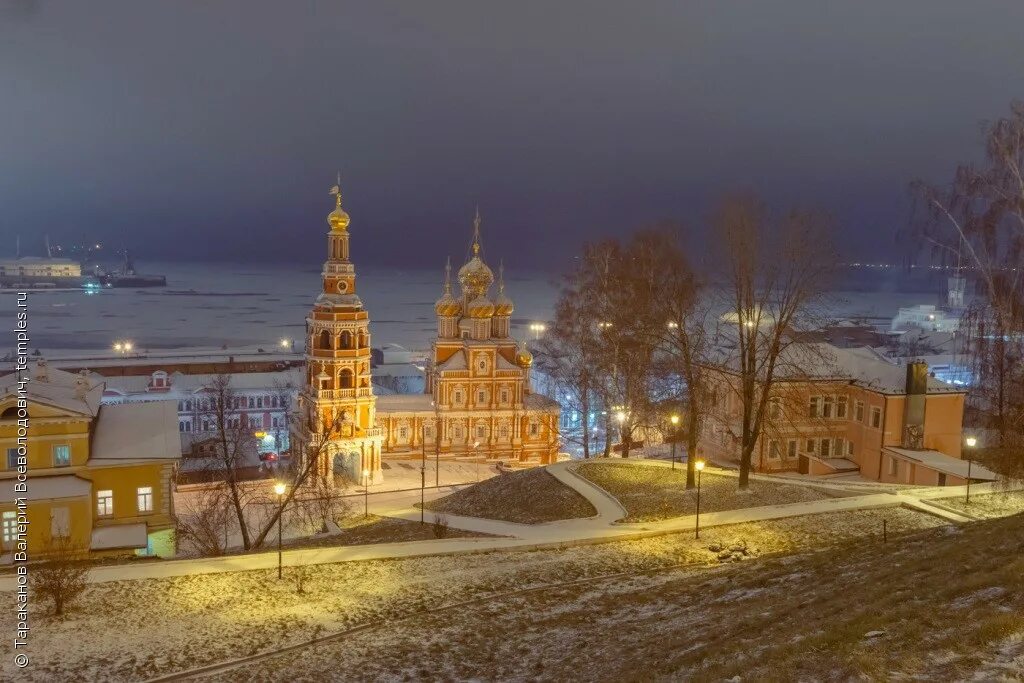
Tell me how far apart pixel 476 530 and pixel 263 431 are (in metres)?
32.6

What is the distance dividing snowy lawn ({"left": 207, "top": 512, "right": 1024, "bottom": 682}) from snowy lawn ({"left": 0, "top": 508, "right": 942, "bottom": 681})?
19cm

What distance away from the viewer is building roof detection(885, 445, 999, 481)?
83.2 feet

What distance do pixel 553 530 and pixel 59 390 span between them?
15971 millimetres

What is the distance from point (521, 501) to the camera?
24.0 meters

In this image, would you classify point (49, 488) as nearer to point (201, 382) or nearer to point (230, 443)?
point (230, 443)

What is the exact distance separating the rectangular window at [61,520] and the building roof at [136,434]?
1704mm

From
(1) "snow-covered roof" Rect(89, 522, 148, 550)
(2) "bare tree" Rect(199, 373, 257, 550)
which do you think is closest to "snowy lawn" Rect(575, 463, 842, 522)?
(2) "bare tree" Rect(199, 373, 257, 550)

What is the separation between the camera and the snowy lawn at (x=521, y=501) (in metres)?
22.4

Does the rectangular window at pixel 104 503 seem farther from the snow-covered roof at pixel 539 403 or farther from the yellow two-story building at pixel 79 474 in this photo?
the snow-covered roof at pixel 539 403

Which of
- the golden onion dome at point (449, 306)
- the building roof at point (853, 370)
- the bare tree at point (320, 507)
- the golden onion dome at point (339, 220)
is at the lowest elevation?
the bare tree at point (320, 507)

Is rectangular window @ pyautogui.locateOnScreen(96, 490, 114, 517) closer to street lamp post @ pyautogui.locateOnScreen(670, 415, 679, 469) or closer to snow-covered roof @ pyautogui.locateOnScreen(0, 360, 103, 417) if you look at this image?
snow-covered roof @ pyautogui.locateOnScreen(0, 360, 103, 417)

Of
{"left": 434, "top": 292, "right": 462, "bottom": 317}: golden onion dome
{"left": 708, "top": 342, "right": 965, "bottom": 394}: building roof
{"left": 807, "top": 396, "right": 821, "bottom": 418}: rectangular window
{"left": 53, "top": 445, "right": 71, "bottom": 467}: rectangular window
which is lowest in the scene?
{"left": 53, "top": 445, "right": 71, "bottom": 467}: rectangular window

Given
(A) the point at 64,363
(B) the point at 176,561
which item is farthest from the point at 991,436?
(A) the point at 64,363

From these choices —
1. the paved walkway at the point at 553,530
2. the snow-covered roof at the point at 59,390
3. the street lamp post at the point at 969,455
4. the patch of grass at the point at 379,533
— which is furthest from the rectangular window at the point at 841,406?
the snow-covered roof at the point at 59,390
